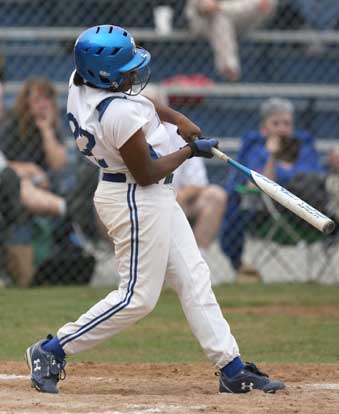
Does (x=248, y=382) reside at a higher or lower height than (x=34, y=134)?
higher

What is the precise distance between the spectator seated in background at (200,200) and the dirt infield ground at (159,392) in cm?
308

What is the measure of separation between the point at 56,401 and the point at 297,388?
1.22m

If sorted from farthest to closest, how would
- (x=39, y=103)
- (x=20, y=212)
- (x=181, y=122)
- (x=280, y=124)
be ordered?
(x=280, y=124) < (x=39, y=103) < (x=20, y=212) < (x=181, y=122)

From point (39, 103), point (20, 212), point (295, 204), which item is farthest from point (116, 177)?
point (39, 103)

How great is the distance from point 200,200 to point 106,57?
4427mm

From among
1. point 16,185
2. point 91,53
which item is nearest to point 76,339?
point 91,53

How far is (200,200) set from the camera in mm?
9070

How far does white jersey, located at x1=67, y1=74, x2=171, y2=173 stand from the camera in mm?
4652

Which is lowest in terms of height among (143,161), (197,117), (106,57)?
(197,117)

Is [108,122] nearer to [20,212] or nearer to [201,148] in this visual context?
[201,148]

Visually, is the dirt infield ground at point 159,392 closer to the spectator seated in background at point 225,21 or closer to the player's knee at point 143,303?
the player's knee at point 143,303

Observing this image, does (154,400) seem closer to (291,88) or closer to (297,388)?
(297,388)

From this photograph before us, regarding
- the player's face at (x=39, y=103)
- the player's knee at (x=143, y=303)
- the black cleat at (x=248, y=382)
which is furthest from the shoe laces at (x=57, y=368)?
the player's face at (x=39, y=103)

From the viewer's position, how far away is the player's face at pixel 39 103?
30.5ft
